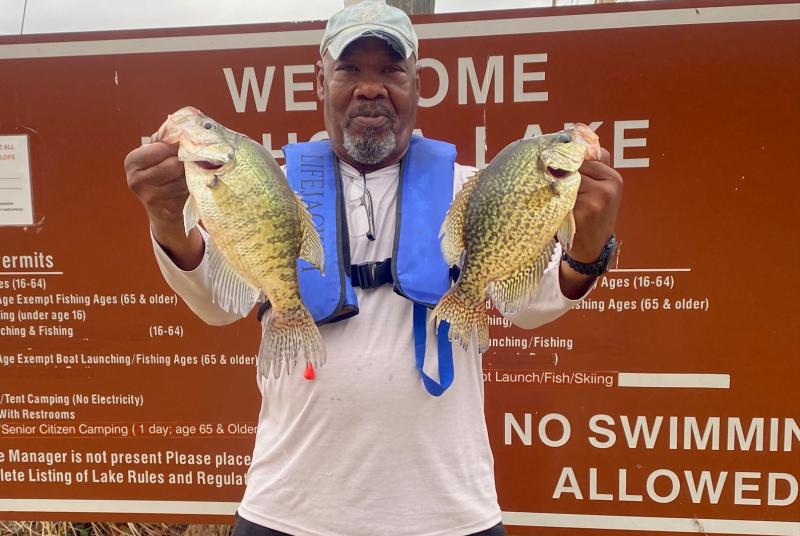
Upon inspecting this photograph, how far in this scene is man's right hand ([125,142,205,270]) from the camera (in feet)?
5.28

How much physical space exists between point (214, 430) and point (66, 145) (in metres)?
1.72

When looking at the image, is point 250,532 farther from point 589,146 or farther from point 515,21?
point 515,21

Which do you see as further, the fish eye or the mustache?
the mustache

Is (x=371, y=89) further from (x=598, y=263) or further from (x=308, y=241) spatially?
(x=598, y=263)

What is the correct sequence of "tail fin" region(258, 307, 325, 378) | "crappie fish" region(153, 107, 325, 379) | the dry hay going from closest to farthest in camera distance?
1. "crappie fish" region(153, 107, 325, 379)
2. "tail fin" region(258, 307, 325, 378)
3. the dry hay

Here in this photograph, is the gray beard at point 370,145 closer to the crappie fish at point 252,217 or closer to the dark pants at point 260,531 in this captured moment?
the crappie fish at point 252,217

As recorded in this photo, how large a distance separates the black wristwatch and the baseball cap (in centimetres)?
90

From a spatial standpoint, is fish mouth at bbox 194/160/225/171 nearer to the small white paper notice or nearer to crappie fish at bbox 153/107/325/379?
crappie fish at bbox 153/107/325/379

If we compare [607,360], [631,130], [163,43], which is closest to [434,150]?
[631,130]

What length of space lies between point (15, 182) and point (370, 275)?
2.38m

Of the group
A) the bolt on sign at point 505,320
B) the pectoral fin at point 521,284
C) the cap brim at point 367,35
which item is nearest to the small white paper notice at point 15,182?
the bolt on sign at point 505,320

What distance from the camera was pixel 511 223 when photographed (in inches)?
63.9

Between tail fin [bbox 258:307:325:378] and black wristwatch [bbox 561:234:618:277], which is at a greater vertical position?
black wristwatch [bbox 561:234:618:277]

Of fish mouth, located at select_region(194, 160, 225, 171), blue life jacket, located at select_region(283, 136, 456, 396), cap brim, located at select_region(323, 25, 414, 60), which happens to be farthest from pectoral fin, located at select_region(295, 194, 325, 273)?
cap brim, located at select_region(323, 25, 414, 60)
